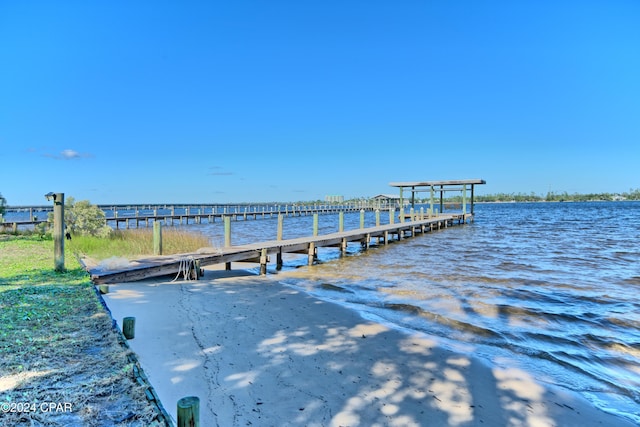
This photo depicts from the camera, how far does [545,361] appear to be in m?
5.08

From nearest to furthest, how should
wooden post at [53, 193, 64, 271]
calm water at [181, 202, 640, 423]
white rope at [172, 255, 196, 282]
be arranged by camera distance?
calm water at [181, 202, 640, 423], wooden post at [53, 193, 64, 271], white rope at [172, 255, 196, 282]

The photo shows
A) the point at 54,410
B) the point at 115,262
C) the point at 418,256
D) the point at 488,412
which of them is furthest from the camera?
the point at 418,256

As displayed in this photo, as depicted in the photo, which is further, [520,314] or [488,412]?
[520,314]

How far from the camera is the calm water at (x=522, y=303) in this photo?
497 cm

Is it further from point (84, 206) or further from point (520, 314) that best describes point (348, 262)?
point (84, 206)

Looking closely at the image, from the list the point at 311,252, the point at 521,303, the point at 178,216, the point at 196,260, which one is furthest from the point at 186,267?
the point at 178,216

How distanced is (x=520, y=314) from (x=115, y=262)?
8564 millimetres

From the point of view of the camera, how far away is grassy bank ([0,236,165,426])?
Answer: 2.66 metres

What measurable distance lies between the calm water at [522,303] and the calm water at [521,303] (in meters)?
0.02

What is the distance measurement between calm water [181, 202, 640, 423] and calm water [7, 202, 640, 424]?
2 cm

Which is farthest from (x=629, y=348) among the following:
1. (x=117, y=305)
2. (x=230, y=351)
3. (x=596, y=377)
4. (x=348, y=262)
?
(x=348, y=262)

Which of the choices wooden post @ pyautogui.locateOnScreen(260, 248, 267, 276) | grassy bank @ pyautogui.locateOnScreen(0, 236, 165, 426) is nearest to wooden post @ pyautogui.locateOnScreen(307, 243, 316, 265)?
wooden post @ pyautogui.locateOnScreen(260, 248, 267, 276)

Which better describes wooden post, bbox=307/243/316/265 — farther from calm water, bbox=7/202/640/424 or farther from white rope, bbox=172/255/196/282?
white rope, bbox=172/255/196/282

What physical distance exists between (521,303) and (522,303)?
0.02 meters
